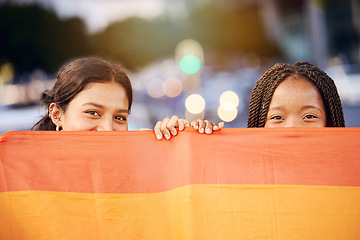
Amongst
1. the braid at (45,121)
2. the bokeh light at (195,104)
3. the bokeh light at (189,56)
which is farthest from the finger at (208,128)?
the bokeh light at (189,56)

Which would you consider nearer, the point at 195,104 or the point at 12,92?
the point at 195,104

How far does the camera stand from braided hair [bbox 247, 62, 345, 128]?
2412 millimetres

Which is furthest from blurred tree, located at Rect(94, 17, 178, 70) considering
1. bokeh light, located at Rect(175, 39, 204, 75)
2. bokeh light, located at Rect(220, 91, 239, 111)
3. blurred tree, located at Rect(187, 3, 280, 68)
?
bokeh light, located at Rect(220, 91, 239, 111)

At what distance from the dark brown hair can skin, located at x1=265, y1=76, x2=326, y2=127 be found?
1.04 m

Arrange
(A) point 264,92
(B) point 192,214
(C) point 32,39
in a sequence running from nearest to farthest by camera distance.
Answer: (B) point 192,214
(A) point 264,92
(C) point 32,39

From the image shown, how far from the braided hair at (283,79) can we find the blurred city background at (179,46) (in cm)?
238

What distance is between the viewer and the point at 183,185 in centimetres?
189

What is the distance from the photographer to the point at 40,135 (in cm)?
198

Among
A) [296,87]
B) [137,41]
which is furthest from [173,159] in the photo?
[137,41]

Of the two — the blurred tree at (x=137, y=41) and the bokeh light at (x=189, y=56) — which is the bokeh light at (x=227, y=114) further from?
the blurred tree at (x=137, y=41)

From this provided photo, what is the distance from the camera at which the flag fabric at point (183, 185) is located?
1813mm

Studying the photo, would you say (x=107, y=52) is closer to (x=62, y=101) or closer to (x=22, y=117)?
(x=22, y=117)

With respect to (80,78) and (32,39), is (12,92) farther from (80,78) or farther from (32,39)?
(80,78)

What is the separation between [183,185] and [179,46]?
1152 inches
